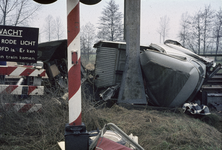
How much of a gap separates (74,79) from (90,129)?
4.85ft

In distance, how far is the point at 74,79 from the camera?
2670 millimetres

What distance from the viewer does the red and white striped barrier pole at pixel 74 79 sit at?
262 centimetres

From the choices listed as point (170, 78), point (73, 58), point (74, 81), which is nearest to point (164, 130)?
point (170, 78)

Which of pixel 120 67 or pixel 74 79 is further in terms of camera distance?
pixel 120 67

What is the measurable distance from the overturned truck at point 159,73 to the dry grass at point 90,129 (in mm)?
1119

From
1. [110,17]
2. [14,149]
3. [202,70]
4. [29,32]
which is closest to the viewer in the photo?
[14,149]

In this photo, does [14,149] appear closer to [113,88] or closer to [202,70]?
[113,88]

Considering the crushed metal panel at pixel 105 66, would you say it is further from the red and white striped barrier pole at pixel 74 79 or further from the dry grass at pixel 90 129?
the red and white striped barrier pole at pixel 74 79

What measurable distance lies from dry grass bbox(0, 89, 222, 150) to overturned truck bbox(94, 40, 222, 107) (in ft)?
3.67

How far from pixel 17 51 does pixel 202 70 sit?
5113 millimetres

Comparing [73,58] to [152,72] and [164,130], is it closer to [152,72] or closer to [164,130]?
[164,130]

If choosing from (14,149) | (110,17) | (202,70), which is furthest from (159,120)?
(110,17)

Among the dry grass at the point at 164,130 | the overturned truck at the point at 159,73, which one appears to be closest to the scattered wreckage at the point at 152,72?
the overturned truck at the point at 159,73

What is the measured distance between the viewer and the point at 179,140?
3.52 meters
